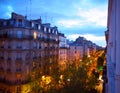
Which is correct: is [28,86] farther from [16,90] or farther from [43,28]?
[43,28]

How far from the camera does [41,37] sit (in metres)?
51.2

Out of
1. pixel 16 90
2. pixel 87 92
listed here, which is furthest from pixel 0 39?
pixel 87 92

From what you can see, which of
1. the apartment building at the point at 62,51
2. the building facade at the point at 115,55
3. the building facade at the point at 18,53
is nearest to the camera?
the building facade at the point at 115,55

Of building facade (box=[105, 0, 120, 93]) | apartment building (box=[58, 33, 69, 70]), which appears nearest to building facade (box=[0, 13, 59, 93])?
apartment building (box=[58, 33, 69, 70])

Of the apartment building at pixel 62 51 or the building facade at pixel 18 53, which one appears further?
the apartment building at pixel 62 51

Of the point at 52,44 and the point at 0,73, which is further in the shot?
the point at 52,44

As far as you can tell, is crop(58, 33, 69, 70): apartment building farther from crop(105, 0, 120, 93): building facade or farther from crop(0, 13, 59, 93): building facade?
crop(105, 0, 120, 93): building facade

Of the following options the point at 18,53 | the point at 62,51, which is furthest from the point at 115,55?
the point at 62,51

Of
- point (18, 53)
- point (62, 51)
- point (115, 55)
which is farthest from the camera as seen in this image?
point (62, 51)

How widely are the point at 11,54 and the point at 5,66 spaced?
2592mm

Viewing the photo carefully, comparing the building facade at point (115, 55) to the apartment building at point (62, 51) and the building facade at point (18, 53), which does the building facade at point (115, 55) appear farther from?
the apartment building at point (62, 51)

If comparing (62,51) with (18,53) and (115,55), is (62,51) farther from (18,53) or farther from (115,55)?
(115,55)

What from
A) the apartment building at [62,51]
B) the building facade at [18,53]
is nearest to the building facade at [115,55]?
the building facade at [18,53]

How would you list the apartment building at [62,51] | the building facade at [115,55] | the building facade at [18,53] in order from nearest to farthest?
the building facade at [115,55]
the building facade at [18,53]
the apartment building at [62,51]
